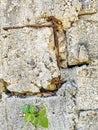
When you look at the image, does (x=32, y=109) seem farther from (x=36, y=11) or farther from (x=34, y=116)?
(x=36, y=11)

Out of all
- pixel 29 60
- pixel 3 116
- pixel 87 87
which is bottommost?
pixel 3 116

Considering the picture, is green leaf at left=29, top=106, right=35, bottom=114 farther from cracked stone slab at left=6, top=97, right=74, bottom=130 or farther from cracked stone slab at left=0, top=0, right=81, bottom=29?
cracked stone slab at left=0, top=0, right=81, bottom=29

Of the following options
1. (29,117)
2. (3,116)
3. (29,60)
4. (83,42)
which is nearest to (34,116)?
(29,117)

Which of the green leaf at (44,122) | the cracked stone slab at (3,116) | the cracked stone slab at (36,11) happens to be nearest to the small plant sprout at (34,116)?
the green leaf at (44,122)

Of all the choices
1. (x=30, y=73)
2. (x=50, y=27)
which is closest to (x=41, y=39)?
(x=50, y=27)

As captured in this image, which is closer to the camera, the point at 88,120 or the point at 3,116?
the point at 88,120

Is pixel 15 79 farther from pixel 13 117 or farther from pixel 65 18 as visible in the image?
pixel 65 18

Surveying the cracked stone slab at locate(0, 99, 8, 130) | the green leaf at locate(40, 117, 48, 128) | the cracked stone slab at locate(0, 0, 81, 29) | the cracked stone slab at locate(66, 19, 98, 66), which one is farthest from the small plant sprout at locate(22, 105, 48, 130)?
the cracked stone slab at locate(0, 0, 81, 29)
